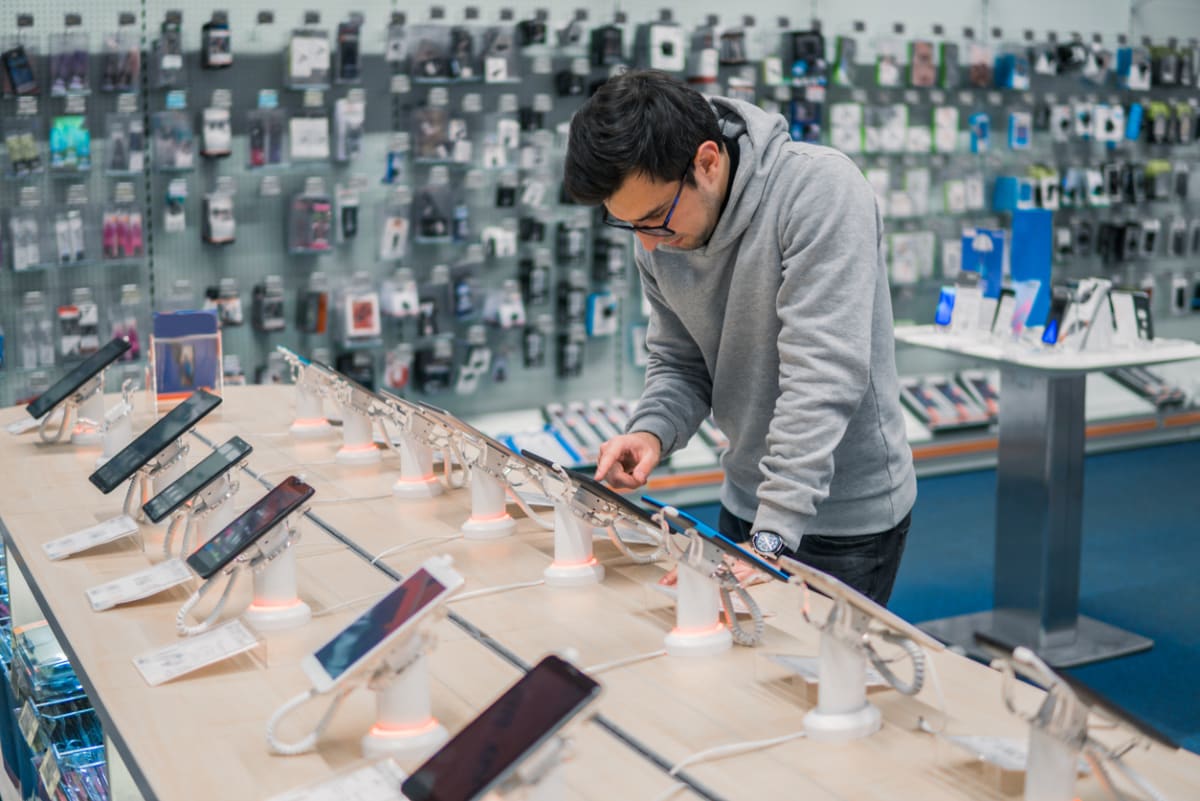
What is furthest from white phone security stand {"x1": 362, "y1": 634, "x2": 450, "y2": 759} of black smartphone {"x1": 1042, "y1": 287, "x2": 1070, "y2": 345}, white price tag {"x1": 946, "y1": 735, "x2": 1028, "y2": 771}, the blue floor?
black smartphone {"x1": 1042, "y1": 287, "x2": 1070, "y2": 345}

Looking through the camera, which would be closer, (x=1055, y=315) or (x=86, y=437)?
(x=86, y=437)

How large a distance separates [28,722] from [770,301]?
6.12ft

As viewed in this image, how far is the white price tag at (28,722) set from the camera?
9.37 ft

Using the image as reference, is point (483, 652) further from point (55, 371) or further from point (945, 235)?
point (945, 235)

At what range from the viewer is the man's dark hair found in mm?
2025

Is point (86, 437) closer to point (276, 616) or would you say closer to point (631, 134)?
point (276, 616)

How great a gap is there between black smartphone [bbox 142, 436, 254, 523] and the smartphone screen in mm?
833

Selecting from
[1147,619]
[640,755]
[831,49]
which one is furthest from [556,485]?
[831,49]

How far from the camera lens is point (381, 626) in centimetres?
169

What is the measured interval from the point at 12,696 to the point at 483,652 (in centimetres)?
171

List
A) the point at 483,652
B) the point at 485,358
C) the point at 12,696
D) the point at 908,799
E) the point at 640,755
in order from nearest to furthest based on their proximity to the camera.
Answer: the point at 908,799 → the point at 640,755 → the point at 483,652 → the point at 12,696 → the point at 485,358

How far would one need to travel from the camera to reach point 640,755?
5.53ft

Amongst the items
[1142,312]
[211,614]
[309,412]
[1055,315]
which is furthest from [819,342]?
[1142,312]

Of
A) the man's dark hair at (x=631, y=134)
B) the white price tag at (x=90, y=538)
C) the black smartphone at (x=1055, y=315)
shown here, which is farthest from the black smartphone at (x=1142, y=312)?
the white price tag at (x=90, y=538)
